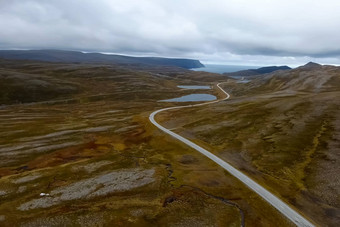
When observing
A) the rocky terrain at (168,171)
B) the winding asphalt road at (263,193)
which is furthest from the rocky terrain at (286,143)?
the winding asphalt road at (263,193)

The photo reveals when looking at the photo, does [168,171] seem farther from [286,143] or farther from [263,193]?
[286,143]

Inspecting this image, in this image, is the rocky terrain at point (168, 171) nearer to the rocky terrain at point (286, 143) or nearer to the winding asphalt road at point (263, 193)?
the rocky terrain at point (286, 143)

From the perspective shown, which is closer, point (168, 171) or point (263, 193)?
point (263, 193)

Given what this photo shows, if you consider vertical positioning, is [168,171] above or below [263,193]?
below

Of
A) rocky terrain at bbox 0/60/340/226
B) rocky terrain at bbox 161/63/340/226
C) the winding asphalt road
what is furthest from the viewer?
rocky terrain at bbox 161/63/340/226

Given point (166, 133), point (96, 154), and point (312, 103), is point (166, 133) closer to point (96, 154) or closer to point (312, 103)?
point (96, 154)

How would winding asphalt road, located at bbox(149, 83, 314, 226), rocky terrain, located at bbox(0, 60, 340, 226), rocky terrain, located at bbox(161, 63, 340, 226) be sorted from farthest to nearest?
1. rocky terrain, located at bbox(161, 63, 340, 226)
2. rocky terrain, located at bbox(0, 60, 340, 226)
3. winding asphalt road, located at bbox(149, 83, 314, 226)

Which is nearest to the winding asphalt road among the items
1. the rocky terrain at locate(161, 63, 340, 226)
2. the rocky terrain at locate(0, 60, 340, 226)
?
the rocky terrain at locate(0, 60, 340, 226)

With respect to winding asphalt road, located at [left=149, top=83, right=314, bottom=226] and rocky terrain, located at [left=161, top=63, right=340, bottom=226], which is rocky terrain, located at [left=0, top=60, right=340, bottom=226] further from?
winding asphalt road, located at [left=149, top=83, right=314, bottom=226]

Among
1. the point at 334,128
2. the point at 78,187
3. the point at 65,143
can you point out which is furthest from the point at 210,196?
the point at 334,128

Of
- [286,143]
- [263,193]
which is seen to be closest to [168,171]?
[263,193]

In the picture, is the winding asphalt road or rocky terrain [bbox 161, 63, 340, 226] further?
rocky terrain [bbox 161, 63, 340, 226]
